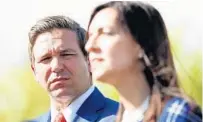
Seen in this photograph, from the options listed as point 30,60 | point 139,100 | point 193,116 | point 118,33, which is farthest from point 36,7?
point 193,116

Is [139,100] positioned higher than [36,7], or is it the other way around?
[36,7]

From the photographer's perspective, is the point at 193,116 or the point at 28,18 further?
the point at 28,18

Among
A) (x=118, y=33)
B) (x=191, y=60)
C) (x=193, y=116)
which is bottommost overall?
(x=193, y=116)

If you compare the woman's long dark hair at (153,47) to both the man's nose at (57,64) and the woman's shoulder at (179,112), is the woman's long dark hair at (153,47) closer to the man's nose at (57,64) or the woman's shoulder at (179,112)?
the woman's shoulder at (179,112)

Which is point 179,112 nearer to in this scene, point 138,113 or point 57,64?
point 138,113

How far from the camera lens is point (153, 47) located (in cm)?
201

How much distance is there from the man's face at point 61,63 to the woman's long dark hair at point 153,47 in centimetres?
23

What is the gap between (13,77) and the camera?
2244 mm

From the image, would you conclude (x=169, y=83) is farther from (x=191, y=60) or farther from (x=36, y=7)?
(x=36, y=7)

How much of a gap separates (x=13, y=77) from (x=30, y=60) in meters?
0.09

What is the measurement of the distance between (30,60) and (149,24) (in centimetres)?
48

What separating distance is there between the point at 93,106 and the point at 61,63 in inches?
7.5

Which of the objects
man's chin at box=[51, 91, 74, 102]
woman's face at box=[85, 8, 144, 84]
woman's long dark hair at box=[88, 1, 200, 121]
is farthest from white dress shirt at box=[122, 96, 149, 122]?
man's chin at box=[51, 91, 74, 102]

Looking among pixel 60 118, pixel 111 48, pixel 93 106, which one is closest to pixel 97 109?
pixel 93 106
